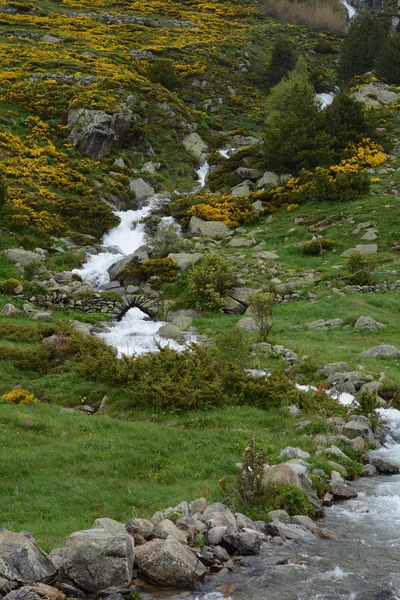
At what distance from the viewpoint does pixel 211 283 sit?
95.0ft

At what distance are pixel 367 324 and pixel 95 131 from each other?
36.9 m

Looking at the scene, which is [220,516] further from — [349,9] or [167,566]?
[349,9]

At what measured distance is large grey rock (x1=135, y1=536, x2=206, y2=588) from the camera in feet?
26.4

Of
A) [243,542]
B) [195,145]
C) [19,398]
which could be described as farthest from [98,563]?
[195,145]

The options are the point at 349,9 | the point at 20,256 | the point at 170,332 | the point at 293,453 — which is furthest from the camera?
the point at 349,9

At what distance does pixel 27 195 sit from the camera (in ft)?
132

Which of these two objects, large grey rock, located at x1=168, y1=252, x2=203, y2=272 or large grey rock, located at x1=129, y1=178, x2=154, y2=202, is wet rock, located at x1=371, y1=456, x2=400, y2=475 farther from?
large grey rock, located at x1=129, y1=178, x2=154, y2=202

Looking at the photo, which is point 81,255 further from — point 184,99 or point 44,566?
point 184,99

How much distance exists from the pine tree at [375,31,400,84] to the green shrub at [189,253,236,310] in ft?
172

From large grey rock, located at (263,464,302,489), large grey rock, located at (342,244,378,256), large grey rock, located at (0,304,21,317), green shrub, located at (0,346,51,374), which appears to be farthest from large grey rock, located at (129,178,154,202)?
large grey rock, located at (263,464,302,489)

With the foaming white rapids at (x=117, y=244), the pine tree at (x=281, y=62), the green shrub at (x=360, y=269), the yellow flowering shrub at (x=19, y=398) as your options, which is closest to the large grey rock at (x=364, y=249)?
the green shrub at (x=360, y=269)

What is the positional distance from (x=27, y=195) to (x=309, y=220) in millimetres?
21079

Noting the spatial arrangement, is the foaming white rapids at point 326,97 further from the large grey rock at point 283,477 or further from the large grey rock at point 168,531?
the large grey rock at point 168,531

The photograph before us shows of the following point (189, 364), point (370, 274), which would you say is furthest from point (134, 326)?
point (370, 274)
